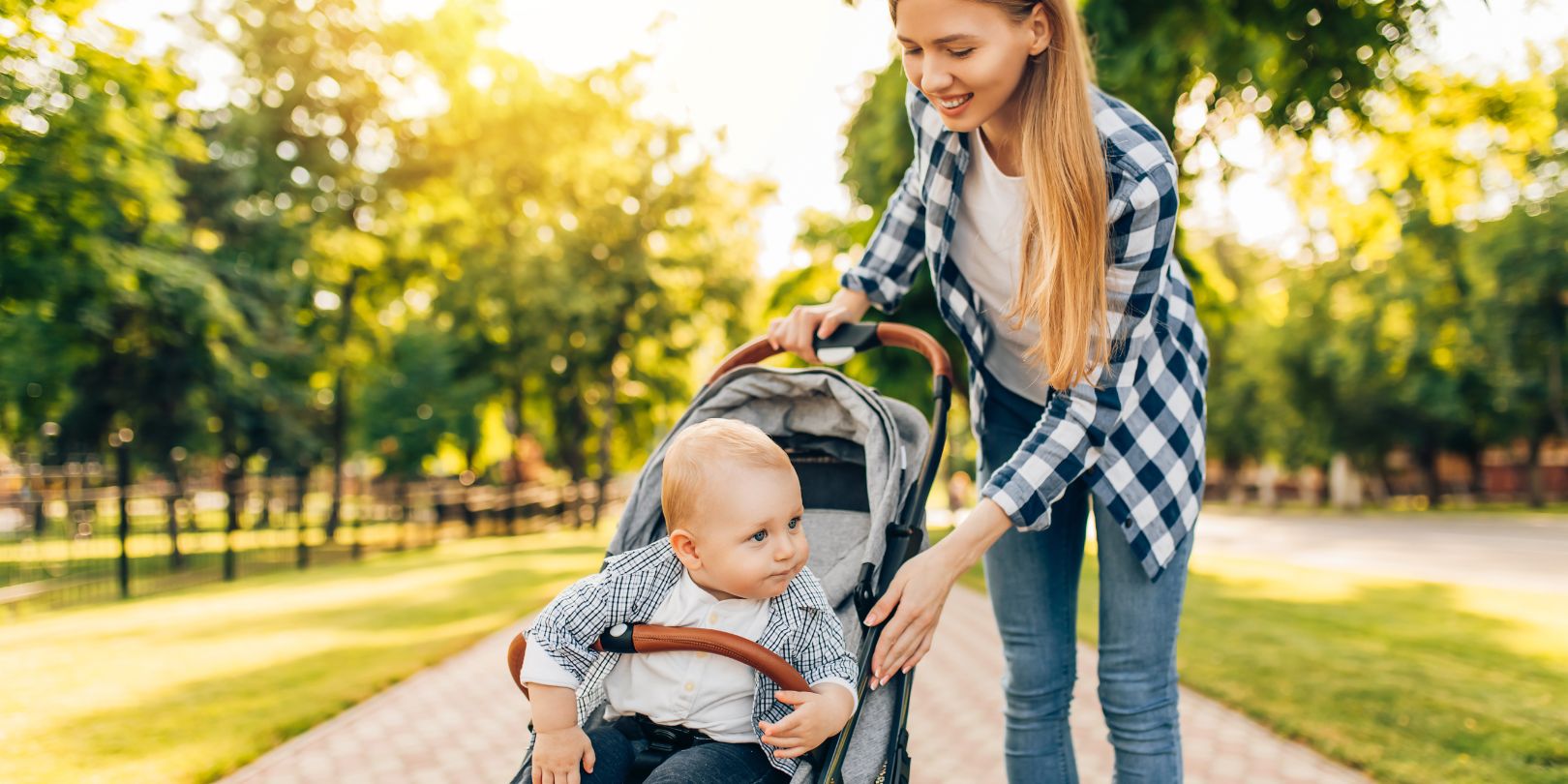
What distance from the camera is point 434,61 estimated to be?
2011 centimetres

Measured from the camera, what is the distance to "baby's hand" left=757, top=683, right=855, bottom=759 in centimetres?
205

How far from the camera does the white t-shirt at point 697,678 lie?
7.27ft

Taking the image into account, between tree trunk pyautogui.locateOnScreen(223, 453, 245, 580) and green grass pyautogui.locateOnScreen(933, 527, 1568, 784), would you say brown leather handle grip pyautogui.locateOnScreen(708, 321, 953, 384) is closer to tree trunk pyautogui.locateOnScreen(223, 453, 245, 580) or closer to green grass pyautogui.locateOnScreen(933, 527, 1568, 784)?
green grass pyautogui.locateOnScreen(933, 527, 1568, 784)

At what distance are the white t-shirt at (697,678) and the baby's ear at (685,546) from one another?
115 millimetres

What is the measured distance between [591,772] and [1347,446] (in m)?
38.3

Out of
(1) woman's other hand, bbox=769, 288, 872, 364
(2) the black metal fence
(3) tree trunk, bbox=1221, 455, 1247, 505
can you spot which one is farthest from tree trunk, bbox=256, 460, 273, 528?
(3) tree trunk, bbox=1221, 455, 1247, 505

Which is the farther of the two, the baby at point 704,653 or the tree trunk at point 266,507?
the tree trunk at point 266,507

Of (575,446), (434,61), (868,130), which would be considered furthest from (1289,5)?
(575,446)

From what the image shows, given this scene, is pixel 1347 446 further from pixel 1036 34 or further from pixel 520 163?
pixel 1036 34

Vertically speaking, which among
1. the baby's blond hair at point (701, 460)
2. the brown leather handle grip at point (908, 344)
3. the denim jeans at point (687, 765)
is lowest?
the denim jeans at point (687, 765)

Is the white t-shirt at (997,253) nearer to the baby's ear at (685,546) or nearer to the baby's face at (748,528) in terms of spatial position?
the baby's face at (748,528)

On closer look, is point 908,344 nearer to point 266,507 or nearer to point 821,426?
point 821,426

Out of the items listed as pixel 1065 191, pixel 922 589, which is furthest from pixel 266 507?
pixel 1065 191

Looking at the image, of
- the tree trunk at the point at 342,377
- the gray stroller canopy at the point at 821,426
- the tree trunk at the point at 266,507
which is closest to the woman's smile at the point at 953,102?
the gray stroller canopy at the point at 821,426
